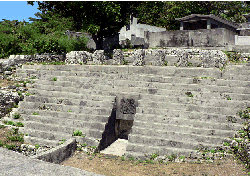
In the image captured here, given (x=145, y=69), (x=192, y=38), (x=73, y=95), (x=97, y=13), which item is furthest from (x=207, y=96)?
(x=97, y=13)

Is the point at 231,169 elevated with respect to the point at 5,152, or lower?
lower

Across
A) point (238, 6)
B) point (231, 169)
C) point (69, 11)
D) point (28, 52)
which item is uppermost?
point (238, 6)

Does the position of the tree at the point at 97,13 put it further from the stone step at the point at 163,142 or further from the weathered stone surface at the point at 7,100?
the stone step at the point at 163,142

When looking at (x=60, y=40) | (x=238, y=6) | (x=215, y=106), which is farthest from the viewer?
(x=238, y=6)

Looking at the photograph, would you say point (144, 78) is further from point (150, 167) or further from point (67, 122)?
point (150, 167)

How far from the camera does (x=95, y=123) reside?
1036cm

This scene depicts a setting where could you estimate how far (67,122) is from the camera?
10.7 m

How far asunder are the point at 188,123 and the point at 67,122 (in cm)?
487

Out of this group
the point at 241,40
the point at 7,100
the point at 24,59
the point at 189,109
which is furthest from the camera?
the point at 241,40

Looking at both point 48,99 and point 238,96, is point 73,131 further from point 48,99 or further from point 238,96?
point 238,96

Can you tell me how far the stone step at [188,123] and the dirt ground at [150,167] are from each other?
140 cm

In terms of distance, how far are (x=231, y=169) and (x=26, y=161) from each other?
5857mm

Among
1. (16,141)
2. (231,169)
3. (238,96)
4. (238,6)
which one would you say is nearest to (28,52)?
(16,141)

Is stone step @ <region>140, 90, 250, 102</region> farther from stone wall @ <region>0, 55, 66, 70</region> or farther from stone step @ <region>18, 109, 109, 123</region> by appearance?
stone wall @ <region>0, 55, 66, 70</region>
